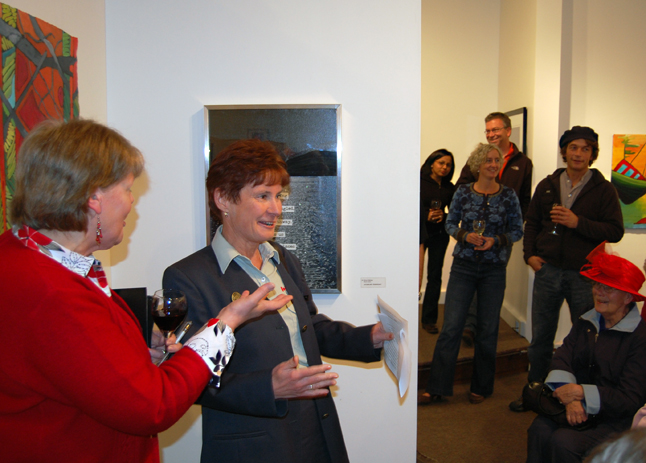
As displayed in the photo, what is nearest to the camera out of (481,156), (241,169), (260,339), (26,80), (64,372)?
(64,372)

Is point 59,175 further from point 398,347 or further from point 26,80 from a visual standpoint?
point 398,347

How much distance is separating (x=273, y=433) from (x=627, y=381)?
1838 millimetres

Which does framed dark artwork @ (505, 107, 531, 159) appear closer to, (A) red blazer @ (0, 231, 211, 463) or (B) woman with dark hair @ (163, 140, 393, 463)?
(B) woman with dark hair @ (163, 140, 393, 463)

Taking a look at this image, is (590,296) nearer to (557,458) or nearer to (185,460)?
(557,458)

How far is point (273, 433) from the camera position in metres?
1.53

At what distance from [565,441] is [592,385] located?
1.03 ft

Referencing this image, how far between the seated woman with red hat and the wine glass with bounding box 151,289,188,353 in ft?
6.61

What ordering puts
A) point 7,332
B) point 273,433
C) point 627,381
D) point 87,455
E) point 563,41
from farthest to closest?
point 563,41
point 627,381
point 273,433
point 87,455
point 7,332

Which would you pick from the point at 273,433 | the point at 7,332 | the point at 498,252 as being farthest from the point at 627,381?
the point at 7,332

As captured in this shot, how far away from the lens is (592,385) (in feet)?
7.70

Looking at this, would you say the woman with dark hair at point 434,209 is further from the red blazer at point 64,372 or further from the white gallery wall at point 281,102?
the red blazer at point 64,372

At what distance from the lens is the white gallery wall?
246 cm

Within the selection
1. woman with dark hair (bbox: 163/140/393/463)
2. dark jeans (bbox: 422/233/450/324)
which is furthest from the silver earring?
dark jeans (bbox: 422/233/450/324)

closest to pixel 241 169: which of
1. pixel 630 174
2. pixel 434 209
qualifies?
pixel 434 209
